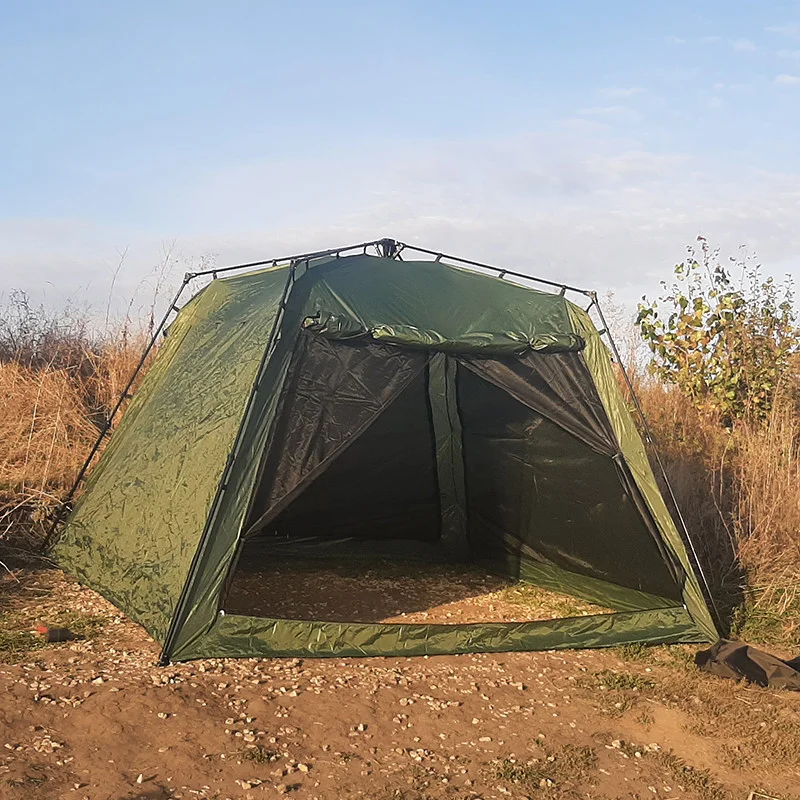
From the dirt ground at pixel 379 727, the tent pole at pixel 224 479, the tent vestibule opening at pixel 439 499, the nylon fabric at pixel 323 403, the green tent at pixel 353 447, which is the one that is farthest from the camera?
the tent vestibule opening at pixel 439 499

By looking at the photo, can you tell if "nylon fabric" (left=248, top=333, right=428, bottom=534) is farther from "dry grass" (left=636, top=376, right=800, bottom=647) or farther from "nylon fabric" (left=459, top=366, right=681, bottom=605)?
"dry grass" (left=636, top=376, right=800, bottom=647)

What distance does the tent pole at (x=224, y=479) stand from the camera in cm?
369

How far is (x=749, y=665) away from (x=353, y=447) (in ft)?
8.78

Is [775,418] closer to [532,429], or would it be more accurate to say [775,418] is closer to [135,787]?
[532,429]

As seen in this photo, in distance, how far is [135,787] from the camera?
2.67m

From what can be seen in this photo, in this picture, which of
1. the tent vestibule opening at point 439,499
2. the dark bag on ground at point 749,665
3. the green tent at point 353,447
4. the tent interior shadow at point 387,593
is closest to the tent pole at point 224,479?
the green tent at point 353,447

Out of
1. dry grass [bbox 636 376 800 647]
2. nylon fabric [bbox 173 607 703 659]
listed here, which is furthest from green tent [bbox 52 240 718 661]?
dry grass [bbox 636 376 800 647]

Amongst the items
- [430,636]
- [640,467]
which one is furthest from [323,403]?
[640,467]

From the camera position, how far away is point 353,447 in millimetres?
5672

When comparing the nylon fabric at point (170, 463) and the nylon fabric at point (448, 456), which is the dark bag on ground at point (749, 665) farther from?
the nylon fabric at point (170, 463)

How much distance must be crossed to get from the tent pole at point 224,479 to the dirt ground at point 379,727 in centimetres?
15

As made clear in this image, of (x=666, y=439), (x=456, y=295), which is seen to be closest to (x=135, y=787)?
(x=456, y=295)

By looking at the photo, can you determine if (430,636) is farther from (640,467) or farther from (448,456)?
(448,456)

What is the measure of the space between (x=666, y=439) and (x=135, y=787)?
17.1 ft
